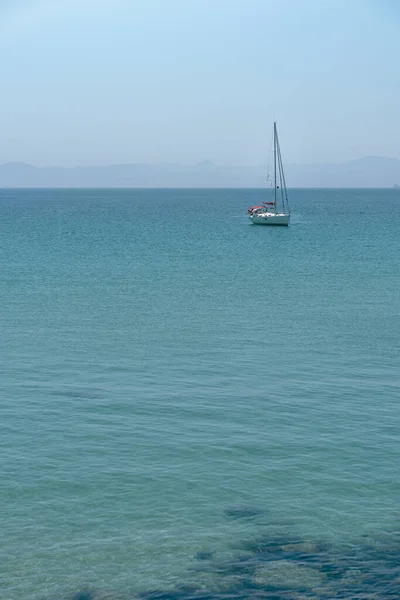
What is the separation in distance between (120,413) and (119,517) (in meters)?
9.65

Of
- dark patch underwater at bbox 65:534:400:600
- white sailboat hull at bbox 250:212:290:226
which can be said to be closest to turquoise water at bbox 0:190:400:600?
dark patch underwater at bbox 65:534:400:600

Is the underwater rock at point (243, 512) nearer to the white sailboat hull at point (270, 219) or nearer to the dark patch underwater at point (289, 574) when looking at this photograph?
the dark patch underwater at point (289, 574)

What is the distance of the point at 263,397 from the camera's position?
38.1m

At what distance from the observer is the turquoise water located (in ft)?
75.8

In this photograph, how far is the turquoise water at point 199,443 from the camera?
75.8 feet

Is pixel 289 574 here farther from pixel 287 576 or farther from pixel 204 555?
pixel 204 555

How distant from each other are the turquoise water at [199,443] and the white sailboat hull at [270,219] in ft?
251

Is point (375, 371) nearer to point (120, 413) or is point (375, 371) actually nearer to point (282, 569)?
point (120, 413)

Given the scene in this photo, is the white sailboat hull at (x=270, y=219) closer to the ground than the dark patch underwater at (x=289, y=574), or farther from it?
farther from it

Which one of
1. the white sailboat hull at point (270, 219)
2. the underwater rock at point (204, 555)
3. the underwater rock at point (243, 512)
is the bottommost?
the underwater rock at point (204, 555)

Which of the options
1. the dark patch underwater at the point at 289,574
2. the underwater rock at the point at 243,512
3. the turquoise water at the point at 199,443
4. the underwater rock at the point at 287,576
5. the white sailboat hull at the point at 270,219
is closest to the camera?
the dark patch underwater at the point at 289,574

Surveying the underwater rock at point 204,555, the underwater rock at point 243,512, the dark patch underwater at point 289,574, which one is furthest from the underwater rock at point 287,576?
the underwater rock at point 243,512

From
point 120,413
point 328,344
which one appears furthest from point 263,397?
point 328,344

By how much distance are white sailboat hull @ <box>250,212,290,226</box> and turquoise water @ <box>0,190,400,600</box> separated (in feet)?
251
